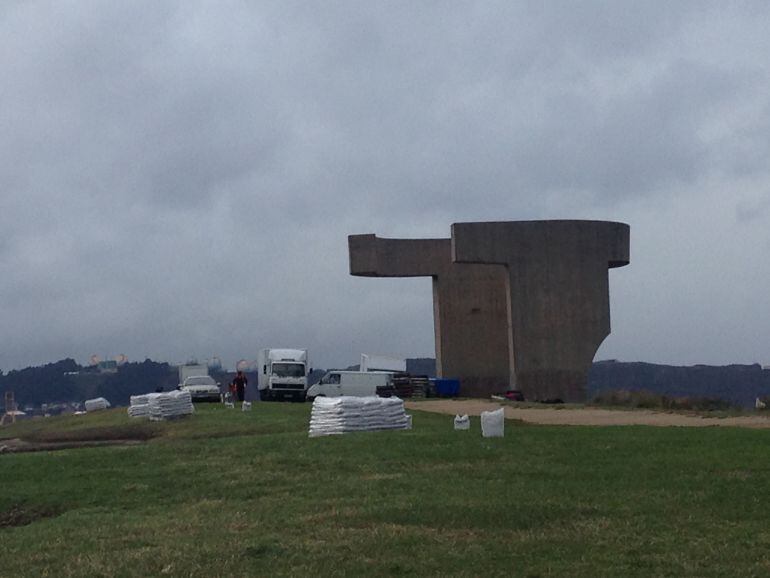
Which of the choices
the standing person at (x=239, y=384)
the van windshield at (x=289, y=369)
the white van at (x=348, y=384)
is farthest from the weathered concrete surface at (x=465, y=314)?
the standing person at (x=239, y=384)

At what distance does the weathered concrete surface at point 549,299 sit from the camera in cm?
5447

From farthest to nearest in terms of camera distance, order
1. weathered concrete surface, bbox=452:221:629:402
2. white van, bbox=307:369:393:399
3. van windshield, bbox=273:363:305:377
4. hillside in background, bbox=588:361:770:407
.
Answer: hillside in background, bbox=588:361:770:407 → van windshield, bbox=273:363:305:377 → white van, bbox=307:369:393:399 → weathered concrete surface, bbox=452:221:629:402

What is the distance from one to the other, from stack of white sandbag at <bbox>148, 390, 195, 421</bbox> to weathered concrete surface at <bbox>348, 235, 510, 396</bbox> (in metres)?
27.6

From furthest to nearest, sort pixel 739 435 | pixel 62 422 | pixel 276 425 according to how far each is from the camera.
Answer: pixel 62 422
pixel 276 425
pixel 739 435

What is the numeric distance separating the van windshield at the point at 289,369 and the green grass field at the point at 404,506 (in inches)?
1521

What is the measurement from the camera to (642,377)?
10406 cm

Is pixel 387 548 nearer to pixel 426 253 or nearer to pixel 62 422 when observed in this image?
pixel 62 422

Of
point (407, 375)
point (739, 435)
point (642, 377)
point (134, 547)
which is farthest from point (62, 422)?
point (642, 377)

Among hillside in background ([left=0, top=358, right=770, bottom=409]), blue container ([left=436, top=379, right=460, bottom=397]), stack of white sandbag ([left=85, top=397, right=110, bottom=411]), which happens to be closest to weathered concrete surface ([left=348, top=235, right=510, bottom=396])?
blue container ([left=436, top=379, right=460, bottom=397])

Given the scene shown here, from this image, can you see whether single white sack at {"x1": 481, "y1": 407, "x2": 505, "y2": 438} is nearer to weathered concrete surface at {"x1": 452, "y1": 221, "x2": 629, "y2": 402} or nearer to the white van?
weathered concrete surface at {"x1": 452, "y1": 221, "x2": 629, "y2": 402}

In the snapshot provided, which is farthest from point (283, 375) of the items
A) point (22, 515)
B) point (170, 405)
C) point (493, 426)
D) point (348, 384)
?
point (22, 515)

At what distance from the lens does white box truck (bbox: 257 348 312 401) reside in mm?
59781

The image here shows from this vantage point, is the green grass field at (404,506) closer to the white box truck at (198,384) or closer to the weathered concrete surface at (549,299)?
the weathered concrete surface at (549,299)

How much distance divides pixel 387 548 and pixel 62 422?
41.0 meters
